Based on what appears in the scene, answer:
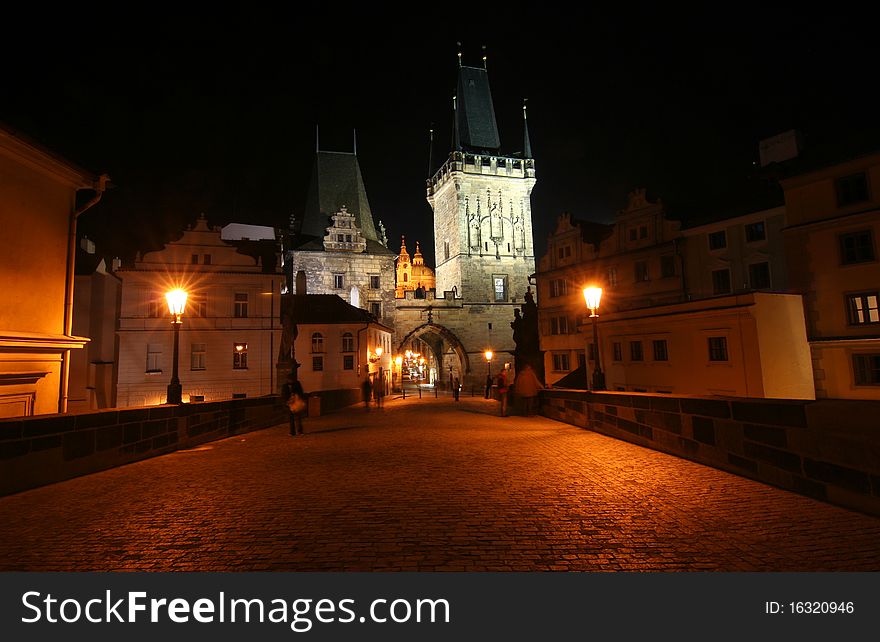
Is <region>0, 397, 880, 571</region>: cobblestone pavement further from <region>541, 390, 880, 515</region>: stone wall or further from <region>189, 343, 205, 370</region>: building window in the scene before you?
<region>189, 343, 205, 370</region>: building window

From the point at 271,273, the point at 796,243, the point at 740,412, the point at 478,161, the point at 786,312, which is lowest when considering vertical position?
the point at 740,412

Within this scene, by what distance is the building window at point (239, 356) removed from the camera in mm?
30812

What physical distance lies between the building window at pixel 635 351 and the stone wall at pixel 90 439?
18801 mm

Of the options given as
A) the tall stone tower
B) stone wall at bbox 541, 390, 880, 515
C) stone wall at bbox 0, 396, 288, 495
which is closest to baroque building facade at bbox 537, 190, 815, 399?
stone wall at bbox 541, 390, 880, 515

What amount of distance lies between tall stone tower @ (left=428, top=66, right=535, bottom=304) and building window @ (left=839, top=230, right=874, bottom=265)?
1374 inches

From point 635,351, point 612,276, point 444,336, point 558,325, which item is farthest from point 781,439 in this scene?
point 444,336

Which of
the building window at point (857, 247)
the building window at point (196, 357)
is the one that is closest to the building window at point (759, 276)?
the building window at point (857, 247)

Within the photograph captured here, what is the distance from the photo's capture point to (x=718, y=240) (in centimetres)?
2586

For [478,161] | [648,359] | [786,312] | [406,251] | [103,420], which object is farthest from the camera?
[406,251]

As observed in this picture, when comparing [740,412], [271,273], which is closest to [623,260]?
[271,273]

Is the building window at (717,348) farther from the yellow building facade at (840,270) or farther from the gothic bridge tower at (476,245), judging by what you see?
the gothic bridge tower at (476,245)

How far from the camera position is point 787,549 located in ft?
12.8

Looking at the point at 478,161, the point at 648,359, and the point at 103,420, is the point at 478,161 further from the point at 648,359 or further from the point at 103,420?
the point at 103,420

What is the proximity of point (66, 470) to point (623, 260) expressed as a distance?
95.2ft
